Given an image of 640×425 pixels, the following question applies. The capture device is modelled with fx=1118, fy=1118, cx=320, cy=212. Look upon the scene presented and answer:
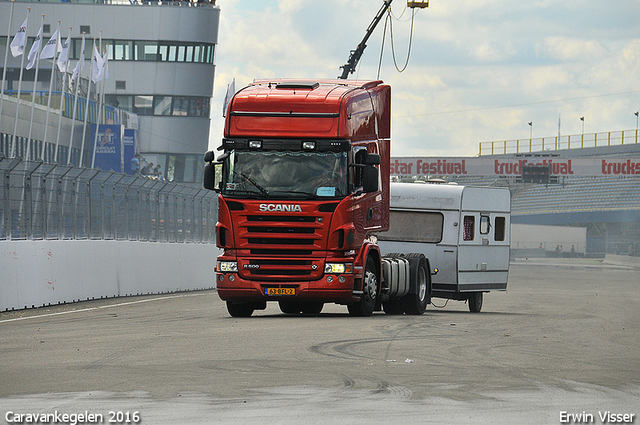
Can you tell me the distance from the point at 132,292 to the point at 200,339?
42.3 feet

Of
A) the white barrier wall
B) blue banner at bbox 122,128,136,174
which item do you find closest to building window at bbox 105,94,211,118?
blue banner at bbox 122,128,136,174

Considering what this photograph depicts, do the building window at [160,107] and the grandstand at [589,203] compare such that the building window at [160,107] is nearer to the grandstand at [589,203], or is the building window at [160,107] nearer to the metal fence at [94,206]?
the grandstand at [589,203]

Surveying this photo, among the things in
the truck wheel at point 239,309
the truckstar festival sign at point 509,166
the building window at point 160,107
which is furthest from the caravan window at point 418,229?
the building window at point 160,107

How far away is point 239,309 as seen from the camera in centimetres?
1831

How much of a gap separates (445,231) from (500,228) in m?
2.10

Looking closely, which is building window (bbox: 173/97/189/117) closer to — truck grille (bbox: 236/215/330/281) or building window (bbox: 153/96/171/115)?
building window (bbox: 153/96/171/115)

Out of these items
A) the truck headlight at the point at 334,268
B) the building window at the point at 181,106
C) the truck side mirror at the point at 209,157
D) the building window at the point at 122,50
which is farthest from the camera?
the building window at the point at 181,106

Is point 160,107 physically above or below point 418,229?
above

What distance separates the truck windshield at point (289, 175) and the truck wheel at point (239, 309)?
232 centimetres

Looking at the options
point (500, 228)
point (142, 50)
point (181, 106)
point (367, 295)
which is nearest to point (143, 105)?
point (181, 106)

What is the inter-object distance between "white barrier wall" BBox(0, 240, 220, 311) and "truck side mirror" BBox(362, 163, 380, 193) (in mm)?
6791

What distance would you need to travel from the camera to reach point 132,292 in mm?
26250

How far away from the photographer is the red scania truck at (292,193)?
1659 cm

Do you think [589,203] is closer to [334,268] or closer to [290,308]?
[290,308]
